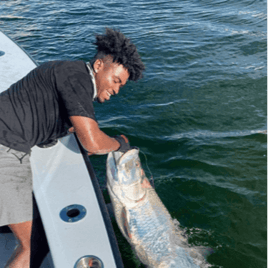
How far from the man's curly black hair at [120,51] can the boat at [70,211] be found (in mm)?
1004

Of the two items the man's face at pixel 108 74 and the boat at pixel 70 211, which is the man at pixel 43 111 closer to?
the man's face at pixel 108 74

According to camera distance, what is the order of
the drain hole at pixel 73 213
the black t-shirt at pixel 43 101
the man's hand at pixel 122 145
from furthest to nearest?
1. the man's hand at pixel 122 145
2. the drain hole at pixel 73 213
3. the black t-shirt at pixel 43 101

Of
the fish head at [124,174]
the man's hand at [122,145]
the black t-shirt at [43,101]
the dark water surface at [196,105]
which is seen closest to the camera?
the black t-shirt at [43,101]

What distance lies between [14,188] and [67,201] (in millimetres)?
420

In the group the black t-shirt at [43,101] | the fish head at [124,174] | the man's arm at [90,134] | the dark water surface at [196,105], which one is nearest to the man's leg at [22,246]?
the black t-shirt at [43,101]

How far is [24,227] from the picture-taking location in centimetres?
224

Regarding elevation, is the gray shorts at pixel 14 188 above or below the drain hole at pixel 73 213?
above

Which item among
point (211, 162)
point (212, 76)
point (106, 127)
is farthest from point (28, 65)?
point (212, 76)

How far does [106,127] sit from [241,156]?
2.30 metres

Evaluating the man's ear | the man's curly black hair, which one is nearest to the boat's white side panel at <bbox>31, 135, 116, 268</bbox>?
the man's ear

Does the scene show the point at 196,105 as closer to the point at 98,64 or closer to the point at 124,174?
the point at 124,174

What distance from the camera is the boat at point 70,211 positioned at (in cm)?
199

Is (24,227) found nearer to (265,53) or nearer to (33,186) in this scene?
(33,186)

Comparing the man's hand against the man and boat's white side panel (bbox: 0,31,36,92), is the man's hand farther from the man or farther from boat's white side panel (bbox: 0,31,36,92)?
boat's white side panel (bbox: 0,31,36,92)
